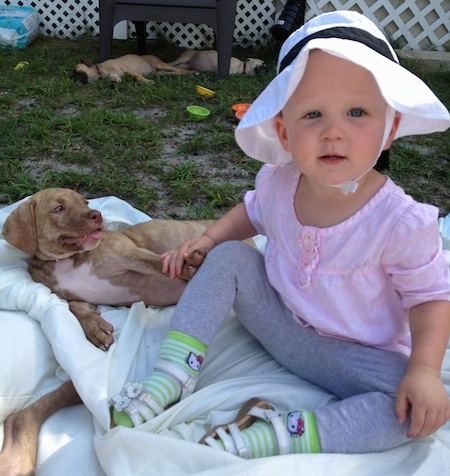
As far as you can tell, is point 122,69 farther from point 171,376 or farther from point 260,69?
point 171,376

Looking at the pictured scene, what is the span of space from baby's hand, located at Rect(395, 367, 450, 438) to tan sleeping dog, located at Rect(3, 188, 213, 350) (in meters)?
1.14

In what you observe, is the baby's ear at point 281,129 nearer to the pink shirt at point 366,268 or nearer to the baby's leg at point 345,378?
the pink shirt at point 366,268

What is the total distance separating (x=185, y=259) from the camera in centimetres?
233

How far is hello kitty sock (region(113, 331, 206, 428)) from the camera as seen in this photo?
6.21ft

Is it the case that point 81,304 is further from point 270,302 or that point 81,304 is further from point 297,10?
point 297,10

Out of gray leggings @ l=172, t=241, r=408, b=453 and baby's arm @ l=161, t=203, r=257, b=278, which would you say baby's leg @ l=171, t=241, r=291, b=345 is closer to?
gray leggings @ l=172, t=241, r=408, b=453

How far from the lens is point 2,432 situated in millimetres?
2018

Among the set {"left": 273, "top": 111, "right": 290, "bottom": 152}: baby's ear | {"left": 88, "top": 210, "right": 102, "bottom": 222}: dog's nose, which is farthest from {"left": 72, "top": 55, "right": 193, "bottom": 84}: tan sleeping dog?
{"left": 273, "top": 111, "right": 290, "bottom": 152}: baby's ear

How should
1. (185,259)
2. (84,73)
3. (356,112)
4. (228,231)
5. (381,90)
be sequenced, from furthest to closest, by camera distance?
(84,73) < (228,231) < (185,259) < (356,112) < (381,90)

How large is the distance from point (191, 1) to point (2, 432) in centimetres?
531

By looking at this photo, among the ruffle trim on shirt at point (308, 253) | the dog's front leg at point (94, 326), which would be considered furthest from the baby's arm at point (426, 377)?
the dog's front leg at point (94, 326)

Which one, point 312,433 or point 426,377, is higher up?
point 426,377

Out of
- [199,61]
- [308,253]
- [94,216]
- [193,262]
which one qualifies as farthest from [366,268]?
[199,61]

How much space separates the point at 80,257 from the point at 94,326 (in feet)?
1.62
